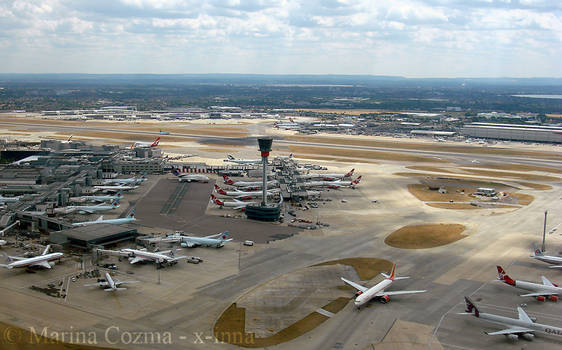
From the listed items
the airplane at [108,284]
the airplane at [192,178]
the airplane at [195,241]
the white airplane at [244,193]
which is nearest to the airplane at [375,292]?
the airplane at [195,241]

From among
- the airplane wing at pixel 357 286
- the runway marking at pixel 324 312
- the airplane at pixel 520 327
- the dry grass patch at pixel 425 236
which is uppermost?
the airplane at pixel 520 327

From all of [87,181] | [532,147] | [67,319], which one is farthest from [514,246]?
[532,147]

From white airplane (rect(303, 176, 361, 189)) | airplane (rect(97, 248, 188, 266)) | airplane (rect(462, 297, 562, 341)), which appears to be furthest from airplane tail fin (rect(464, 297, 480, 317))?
white airplane (rect(303, 176, 361, 189))

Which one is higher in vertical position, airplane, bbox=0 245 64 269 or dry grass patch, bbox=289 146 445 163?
airplane, bbox=0 245 64 269

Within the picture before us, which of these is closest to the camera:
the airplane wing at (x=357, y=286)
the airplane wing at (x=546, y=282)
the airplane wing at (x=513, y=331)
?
the airplane wing at (x=513, y=331)

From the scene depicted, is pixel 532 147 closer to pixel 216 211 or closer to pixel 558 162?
pixel 558 162

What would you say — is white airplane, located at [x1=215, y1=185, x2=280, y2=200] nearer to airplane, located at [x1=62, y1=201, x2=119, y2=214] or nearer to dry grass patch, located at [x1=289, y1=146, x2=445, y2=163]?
airplane, located at [x1=62, y1=201, x2=119, y2=214]

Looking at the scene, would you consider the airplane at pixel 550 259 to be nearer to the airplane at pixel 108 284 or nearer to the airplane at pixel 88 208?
the airplane at pixel 108 284
